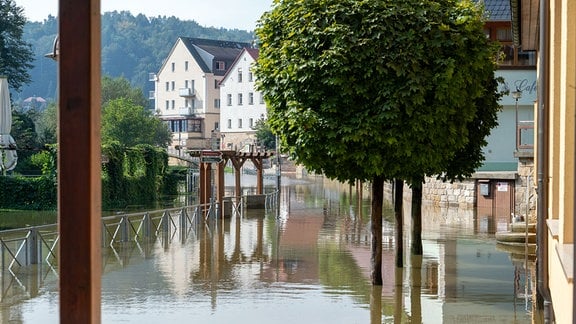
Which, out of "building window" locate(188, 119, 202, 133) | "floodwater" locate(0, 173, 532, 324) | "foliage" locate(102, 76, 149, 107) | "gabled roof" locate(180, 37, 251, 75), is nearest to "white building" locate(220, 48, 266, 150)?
"building window" locate(188, 119, 202, 133)

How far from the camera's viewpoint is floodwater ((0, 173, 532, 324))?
1264 centimetres

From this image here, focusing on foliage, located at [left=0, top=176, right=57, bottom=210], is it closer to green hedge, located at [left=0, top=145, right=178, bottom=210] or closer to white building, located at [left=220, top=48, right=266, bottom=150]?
green hedge, located at [left=0, top=145, right=178, bottom=210]

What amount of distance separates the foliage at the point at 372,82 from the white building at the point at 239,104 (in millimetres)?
79639

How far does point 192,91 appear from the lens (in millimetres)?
103750

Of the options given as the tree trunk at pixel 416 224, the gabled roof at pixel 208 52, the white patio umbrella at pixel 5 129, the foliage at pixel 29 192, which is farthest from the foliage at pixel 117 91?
the tree trunk at pixel 416 224

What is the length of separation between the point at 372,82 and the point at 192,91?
301ft

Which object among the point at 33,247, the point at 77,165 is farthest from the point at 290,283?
the point at 77,165

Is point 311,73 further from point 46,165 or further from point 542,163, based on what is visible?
point 46,165

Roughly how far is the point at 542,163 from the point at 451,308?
2765 millimetres

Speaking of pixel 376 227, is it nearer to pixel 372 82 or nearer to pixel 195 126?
pixel 372 82

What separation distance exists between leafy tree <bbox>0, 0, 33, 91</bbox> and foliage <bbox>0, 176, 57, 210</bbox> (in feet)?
73.4

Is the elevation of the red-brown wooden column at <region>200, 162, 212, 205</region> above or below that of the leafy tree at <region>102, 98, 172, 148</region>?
below

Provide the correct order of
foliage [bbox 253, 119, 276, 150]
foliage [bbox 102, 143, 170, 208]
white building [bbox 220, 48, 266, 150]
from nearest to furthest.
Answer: foliage [bbox 102, 143, 170, 208] → foliage [bbox 253, 119, 276, 150] → white building [bbox 220, 48, 266, 150]

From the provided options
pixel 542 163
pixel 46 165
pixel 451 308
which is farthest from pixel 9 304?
pixel 46 165
